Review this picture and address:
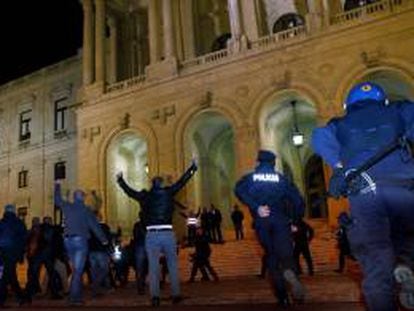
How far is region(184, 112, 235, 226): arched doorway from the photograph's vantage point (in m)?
26.0

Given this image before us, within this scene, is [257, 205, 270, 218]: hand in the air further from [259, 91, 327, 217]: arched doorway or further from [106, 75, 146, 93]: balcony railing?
[106, 75, 146, 93]: balcony railing

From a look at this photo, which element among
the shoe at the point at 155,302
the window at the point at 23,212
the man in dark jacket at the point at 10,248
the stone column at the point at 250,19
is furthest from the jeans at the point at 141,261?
the window at the point at 23,212

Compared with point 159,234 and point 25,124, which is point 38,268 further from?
point 25,124

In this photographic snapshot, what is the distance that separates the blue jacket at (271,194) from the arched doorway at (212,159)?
18.1 metres

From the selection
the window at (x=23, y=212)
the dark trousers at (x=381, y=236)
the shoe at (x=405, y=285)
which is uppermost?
the window at (x=23, y=212)

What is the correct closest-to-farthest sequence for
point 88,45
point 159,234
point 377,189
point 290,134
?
point 377,189
point 159,234
point 290,134
point 88,45

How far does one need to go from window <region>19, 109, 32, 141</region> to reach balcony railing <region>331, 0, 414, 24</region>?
2323 centimetres

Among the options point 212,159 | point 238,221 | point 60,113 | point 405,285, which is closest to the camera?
point 405,285

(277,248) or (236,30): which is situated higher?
(236,30)

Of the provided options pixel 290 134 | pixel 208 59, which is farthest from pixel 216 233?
pixel 208 59

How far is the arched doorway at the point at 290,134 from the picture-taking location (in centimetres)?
2430

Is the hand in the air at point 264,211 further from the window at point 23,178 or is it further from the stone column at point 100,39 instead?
the window at point 23,178

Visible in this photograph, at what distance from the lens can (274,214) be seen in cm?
684

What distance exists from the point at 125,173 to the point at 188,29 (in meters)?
8.80
